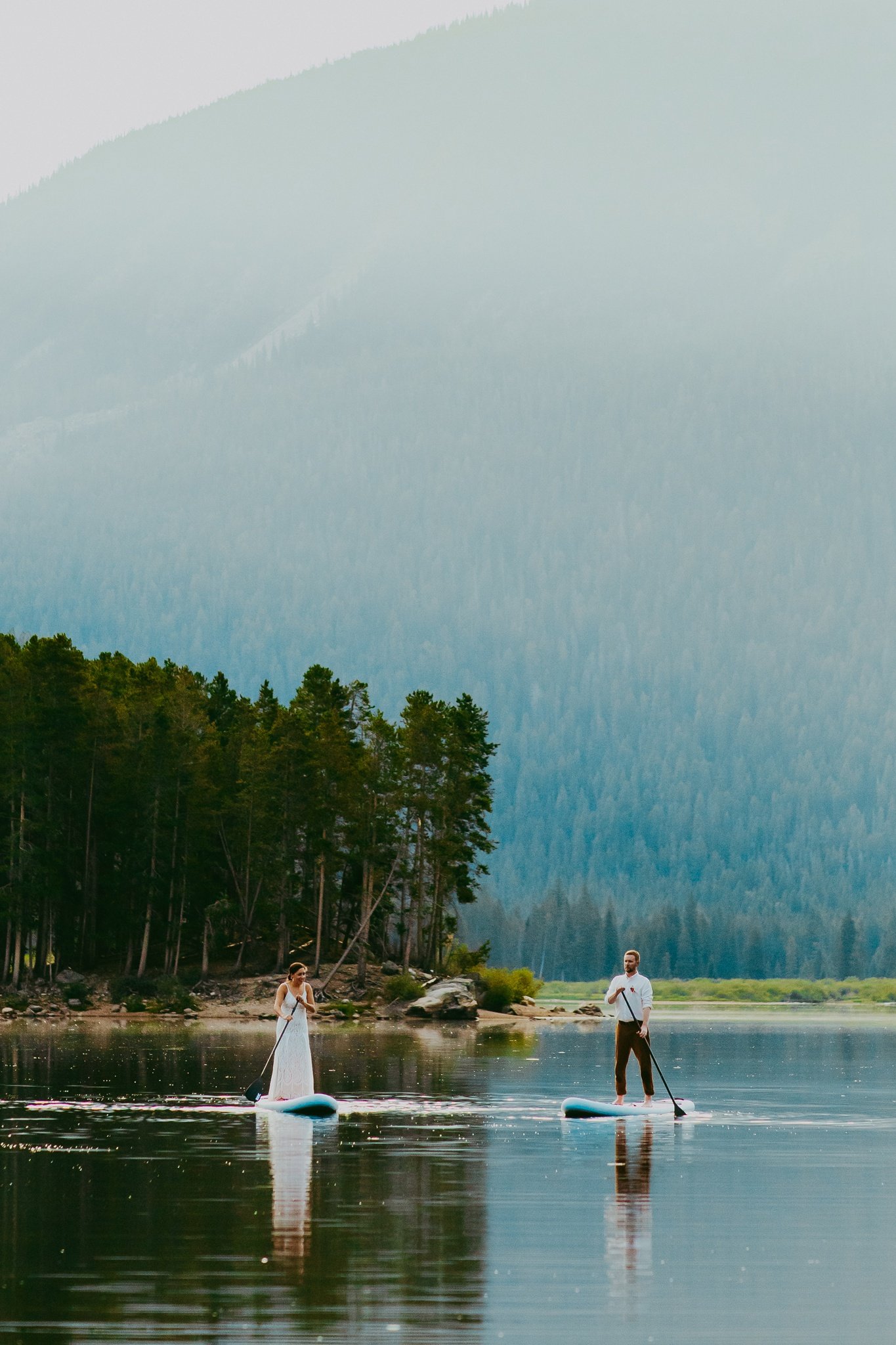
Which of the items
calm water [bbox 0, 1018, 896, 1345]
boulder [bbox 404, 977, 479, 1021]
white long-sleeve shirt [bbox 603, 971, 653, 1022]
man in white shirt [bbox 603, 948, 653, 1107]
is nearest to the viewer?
calm water [bbox 0, 1018, 896, 1345]

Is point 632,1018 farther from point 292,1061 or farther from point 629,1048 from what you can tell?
point 292,1061

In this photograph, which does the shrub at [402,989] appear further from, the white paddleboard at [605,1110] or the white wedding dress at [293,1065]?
the white paddleboard at [605,1110]

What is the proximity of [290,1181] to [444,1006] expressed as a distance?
7574 centimetres

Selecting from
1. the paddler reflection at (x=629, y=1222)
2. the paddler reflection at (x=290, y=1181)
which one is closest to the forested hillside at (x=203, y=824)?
the paddler reflection at (x=290, y=1181)

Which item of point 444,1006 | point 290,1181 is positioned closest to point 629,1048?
point 290,1181

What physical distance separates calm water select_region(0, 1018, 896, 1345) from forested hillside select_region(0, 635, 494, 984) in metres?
57.9

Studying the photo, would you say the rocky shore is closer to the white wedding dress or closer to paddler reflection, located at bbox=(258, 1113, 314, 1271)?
the white wedding dress

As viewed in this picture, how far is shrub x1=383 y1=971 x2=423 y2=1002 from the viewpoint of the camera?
333ft

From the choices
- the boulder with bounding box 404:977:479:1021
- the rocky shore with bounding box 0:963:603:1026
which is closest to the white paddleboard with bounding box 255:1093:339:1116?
the rocky shore with bounding box 0:963:603:1026

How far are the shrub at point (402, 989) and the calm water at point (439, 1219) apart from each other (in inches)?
2352

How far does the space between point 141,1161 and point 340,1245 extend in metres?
8.01

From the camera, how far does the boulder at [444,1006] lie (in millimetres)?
98812

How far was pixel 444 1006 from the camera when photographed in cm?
9888

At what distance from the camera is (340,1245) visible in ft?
60.7
